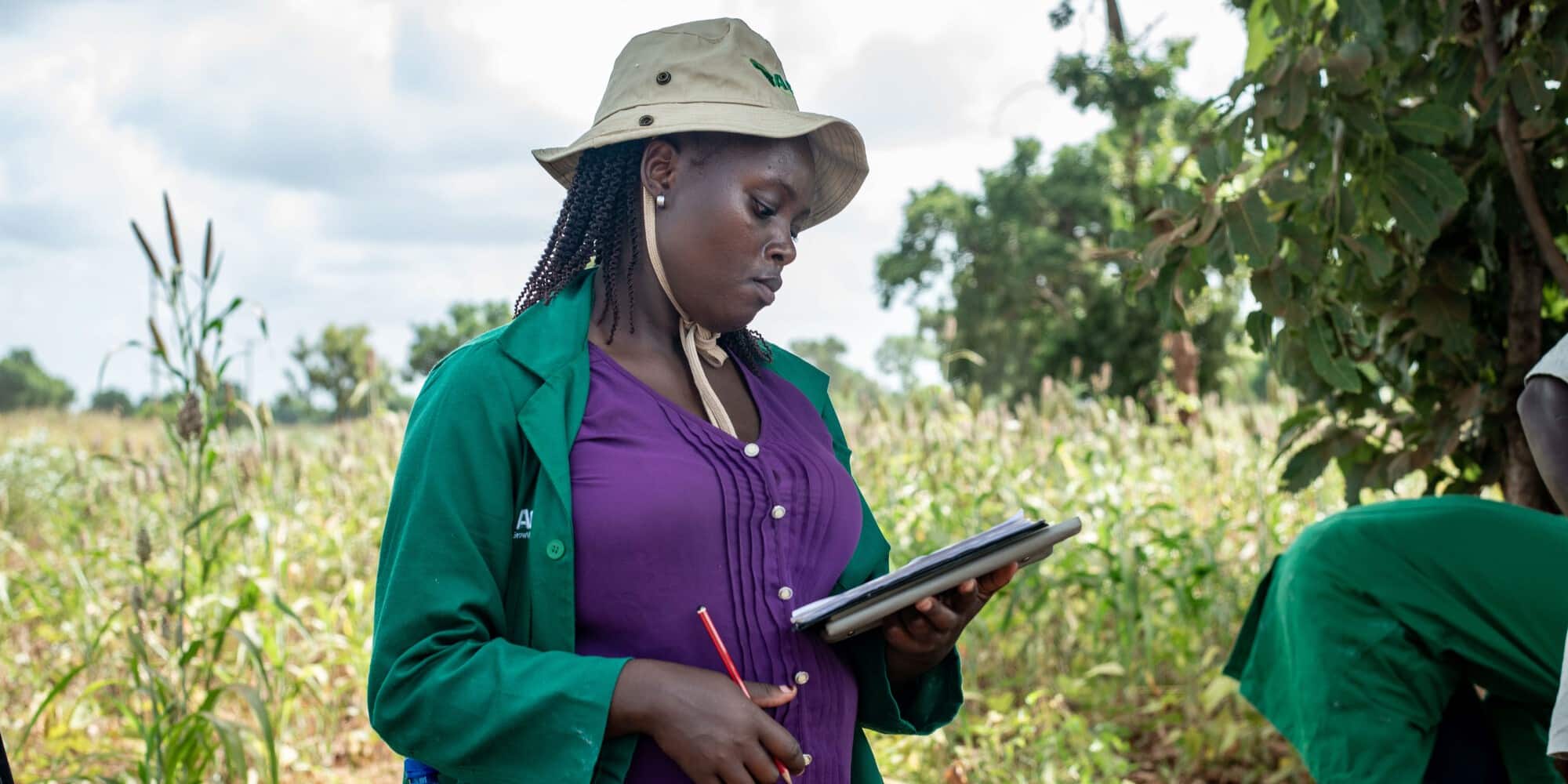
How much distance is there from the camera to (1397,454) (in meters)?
3.36

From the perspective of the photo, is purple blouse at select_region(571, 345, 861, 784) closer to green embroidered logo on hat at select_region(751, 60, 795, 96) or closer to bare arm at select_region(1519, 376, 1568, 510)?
green embroidered logo on hat at select_region(751, 60, 795, 96)

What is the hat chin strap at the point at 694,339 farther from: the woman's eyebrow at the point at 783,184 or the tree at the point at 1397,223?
the tree at the point at 1397,223

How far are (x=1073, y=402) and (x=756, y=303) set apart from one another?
14.5ft

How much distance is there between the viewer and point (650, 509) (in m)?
1.39

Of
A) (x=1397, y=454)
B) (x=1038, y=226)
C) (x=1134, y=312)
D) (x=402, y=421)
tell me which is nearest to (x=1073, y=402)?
(x=1397, y=454)

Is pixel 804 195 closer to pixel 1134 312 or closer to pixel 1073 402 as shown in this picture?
pixel 1073 402

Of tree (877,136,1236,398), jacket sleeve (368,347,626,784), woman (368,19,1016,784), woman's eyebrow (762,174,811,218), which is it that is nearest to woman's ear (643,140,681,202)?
woman (368,19,1016,784)

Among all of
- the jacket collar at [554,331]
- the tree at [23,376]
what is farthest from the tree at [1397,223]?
the tree at [23,376]

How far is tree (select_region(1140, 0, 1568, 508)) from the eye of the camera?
9.30 ft

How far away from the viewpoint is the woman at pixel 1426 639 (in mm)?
2365

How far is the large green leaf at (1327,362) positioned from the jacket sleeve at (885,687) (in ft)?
5.13

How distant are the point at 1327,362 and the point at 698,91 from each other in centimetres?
196

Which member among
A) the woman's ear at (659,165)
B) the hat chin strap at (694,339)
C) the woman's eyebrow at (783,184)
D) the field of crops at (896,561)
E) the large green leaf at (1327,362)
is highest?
the woman's ear at (659,165)

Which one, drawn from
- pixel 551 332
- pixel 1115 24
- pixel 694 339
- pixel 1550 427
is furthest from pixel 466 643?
pixel 1115 24
